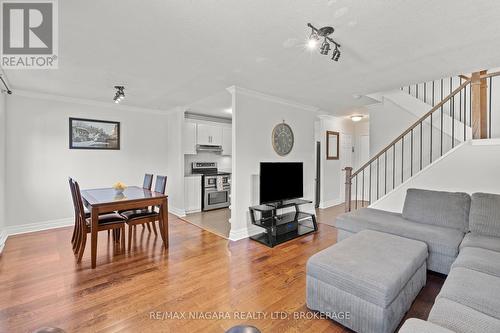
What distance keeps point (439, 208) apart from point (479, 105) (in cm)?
147

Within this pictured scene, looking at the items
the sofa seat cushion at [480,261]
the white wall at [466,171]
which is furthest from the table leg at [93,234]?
the white wall at [466,171]

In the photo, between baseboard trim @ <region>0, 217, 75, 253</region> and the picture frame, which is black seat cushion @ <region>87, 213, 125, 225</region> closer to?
baseboard trim @ <region>0, 217, 75, 253</region>

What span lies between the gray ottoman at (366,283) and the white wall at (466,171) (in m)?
1.60

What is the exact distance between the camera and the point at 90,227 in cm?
305

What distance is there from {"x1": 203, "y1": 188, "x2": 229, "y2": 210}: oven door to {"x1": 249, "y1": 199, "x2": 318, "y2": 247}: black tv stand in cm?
206

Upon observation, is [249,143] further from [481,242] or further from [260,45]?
[481,242]

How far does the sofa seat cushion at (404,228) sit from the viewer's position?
2.49 metres

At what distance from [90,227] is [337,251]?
297cm

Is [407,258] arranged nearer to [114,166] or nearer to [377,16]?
[377,16]

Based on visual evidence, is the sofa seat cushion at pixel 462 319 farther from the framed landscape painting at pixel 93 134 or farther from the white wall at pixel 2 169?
the framed landscape painting at pixel 93 134

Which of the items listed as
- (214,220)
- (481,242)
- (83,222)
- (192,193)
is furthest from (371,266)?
(192,193)

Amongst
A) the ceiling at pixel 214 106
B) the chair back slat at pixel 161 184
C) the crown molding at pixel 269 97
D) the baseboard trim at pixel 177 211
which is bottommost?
the baseboard trim at pixel 177 211

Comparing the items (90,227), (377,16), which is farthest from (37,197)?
(377,16)

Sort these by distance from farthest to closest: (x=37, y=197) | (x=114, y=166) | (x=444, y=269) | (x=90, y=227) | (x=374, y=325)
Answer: (x=114, y=166), (x=37, y=197), (x=90, y=227), (x=444, y=269), (x=374, y=325)
